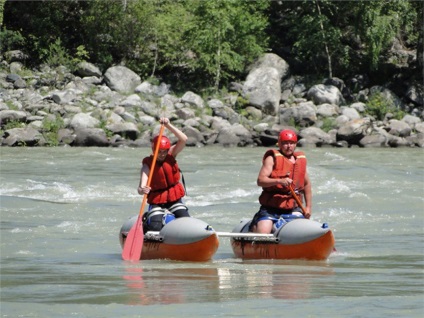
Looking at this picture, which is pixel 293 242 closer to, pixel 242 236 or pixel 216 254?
pixel 242 236

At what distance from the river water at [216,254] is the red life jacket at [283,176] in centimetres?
55

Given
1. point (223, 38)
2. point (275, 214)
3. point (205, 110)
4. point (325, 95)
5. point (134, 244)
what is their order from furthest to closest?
1. point (223, 38)
2. point (325, 95)
3. point (205, 110)
4. point (275, 214)
5. point (134, 244)

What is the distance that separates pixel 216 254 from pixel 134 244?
1.07m

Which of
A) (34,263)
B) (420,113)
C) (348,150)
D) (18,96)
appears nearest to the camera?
(34,263)

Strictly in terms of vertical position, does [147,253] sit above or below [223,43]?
below

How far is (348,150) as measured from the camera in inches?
1042

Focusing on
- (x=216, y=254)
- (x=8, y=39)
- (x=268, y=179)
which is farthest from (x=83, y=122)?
(x=268, y=179)

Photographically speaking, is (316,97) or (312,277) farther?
(316,97)

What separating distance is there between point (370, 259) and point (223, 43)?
82.2 ft

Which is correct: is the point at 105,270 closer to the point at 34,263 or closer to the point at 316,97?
the point at 34,263

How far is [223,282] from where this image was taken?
24.3 ft

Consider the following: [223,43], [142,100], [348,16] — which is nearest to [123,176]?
[142,100]

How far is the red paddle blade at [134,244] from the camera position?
29.8 ft

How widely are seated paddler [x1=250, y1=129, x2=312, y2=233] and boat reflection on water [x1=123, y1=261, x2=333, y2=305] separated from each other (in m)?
0.48
